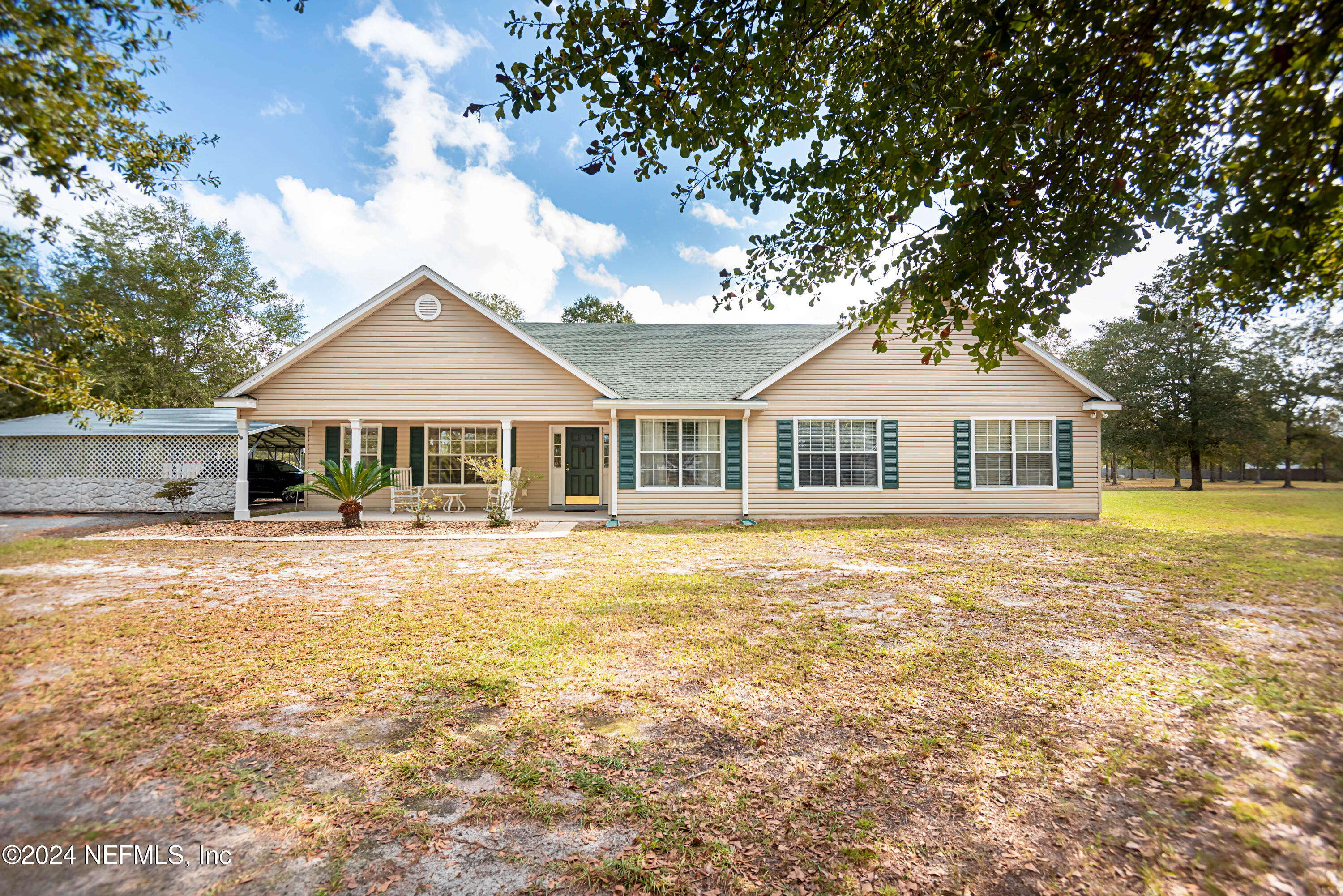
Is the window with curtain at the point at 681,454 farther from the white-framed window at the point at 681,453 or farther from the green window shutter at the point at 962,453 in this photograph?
the green window shutter at the point at 962,453

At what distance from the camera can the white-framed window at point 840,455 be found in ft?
43.6

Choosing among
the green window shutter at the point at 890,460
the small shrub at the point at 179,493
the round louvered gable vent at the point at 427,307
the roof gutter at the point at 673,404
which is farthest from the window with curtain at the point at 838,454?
the small shrub at the point at 179,493

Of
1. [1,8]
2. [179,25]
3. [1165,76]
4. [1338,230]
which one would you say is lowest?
[1338,230]

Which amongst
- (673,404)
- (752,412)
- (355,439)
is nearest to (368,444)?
(355,439)

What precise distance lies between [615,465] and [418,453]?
6.07 metres

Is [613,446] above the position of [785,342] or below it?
below

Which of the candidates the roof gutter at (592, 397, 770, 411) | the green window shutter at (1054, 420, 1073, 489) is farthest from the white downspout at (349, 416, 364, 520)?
the green window shutter at (1054, 420, 1073, 489)

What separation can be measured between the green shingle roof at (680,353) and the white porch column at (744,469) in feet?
2.38

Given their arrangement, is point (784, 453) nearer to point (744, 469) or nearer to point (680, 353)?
point (744, 469)

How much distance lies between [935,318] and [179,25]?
505cm

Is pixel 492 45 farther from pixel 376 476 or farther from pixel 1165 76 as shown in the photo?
pixel 376 476

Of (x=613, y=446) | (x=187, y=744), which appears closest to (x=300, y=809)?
(x=187, y=744)

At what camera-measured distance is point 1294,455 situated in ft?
16.1

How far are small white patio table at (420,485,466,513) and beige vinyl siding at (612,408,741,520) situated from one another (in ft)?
15.7
